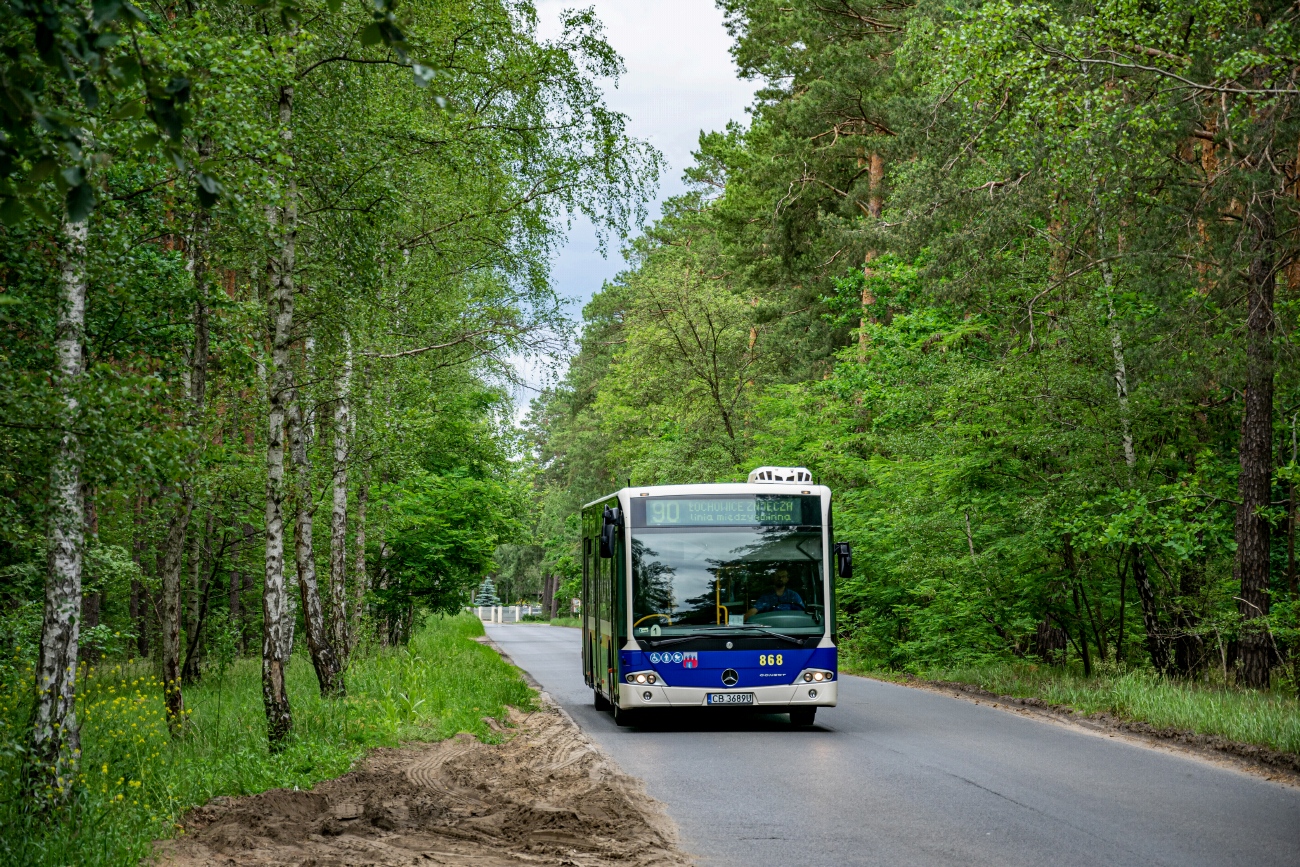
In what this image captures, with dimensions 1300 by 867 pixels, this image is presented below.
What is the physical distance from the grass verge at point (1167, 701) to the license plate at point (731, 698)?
4775 mm

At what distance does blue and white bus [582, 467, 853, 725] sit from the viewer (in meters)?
15.1

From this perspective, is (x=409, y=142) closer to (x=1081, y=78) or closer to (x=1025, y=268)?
(x=1081, y=78)

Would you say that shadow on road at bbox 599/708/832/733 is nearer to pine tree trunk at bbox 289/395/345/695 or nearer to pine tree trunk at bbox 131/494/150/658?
pine tree trunk at bbox 289/395/345/695

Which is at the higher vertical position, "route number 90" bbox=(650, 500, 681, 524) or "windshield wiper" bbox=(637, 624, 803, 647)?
"route number 90" bbox=(650, 500, 681, 524)

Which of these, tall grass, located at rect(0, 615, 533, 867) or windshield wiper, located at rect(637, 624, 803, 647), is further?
windshield wiper, located at rect(637, 624, 803, 647)

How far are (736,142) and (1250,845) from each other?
112 feet

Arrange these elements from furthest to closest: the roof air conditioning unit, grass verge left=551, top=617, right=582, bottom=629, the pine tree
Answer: the pine tree, grass verge left=551, top=617, right=582, bottom=629, the roof air conditioning unit

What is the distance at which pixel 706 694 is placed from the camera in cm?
1516

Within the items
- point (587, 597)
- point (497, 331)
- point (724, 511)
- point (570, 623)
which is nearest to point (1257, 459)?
point (724, 511)

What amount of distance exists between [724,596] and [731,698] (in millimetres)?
1251

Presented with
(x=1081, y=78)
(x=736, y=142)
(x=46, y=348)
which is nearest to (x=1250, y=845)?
(x=46, y=348)

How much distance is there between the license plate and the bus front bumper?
3cm

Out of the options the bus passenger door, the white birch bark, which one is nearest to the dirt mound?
Result: the bus passenger door

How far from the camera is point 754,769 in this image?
38.4 ft
